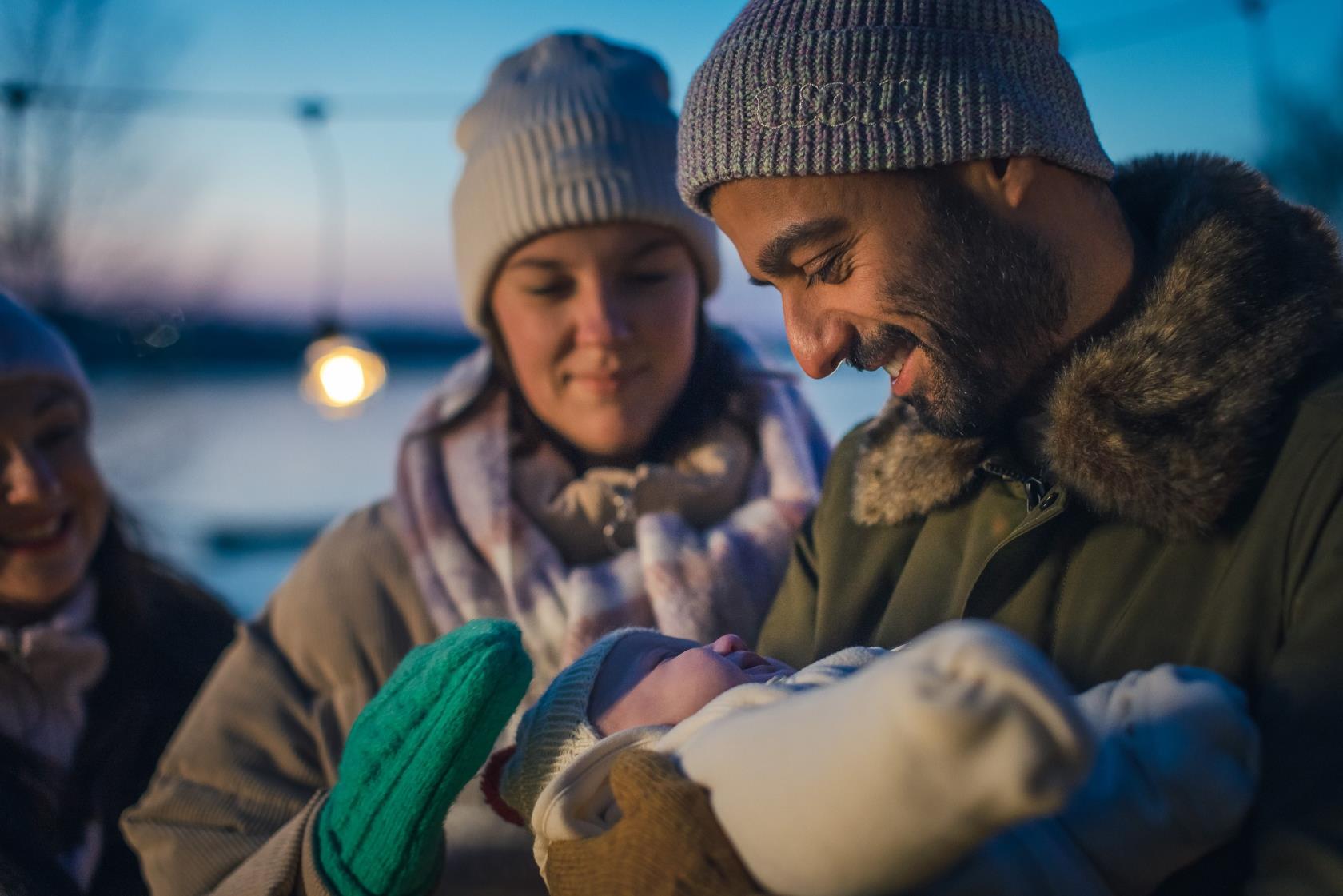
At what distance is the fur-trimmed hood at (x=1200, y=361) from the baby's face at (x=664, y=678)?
0.51 m

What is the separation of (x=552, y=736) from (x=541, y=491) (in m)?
1.08

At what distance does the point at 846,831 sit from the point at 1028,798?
0.16 m

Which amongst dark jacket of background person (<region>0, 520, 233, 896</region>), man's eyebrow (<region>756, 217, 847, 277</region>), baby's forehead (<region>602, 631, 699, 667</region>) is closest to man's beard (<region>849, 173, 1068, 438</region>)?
man's eyebrow (<region>756, 217, 847, 277</region>)

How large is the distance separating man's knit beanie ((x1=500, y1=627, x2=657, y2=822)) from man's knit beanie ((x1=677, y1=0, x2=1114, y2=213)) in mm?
759

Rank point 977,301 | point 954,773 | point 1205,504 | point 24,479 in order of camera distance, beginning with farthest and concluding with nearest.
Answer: point 24,479
point 977,301
point 1205,504
point 954,773

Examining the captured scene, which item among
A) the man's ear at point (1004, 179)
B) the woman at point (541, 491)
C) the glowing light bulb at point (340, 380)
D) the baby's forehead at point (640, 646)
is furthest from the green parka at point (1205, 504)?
the glowing light bulb at point (340, 380)

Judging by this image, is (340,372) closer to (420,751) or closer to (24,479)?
(24,479)

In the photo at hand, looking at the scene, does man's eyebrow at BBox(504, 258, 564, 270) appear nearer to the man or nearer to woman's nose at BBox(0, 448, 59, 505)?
the man

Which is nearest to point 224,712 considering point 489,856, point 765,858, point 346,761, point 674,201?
point 489,856

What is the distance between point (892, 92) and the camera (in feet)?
4.94

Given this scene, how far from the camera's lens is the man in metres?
1.29

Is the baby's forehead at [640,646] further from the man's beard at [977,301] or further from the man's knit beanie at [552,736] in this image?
the man's beard at [977,301]

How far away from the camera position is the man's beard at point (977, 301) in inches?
58.9

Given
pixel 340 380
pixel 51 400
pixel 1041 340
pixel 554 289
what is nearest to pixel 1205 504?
pixel 1041 340
